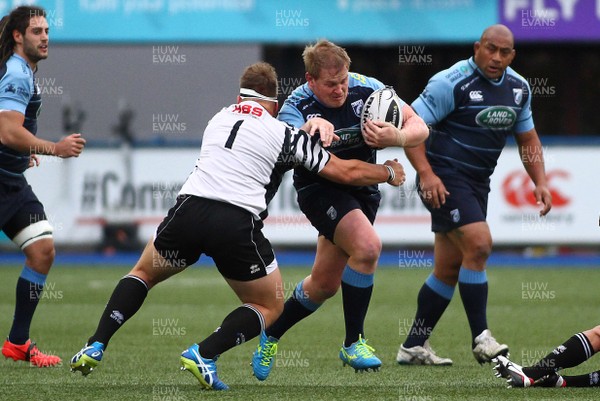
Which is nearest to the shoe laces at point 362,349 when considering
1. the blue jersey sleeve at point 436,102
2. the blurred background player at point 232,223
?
the blurred background player at point 232,223

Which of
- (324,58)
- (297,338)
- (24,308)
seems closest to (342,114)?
(324,58)

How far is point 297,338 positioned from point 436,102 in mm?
2541

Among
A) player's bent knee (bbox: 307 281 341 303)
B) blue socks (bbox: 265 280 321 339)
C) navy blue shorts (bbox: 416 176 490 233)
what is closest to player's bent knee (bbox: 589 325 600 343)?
navy blue shorts (bbox: 416 176 490 233)

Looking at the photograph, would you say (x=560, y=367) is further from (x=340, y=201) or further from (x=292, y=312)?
(x=292, y=312)

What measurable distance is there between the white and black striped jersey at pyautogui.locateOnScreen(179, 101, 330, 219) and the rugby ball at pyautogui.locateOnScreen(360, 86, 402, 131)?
641mm

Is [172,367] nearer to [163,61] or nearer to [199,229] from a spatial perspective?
[199,229]

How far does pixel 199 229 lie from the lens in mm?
6375

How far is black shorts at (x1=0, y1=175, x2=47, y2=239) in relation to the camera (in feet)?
26.3

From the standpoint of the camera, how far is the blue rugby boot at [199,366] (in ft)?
20.5

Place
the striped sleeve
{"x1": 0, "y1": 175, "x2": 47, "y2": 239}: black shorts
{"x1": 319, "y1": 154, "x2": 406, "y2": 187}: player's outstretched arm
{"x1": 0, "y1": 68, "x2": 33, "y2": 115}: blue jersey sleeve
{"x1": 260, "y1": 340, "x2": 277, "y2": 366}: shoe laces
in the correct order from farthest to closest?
1. {"x1": 0, "y1": 175, "x2": 47, "y2": 239}: black shorts
2. {"x1": 0, "y1": 68, "x2": 33, "y2": 115}: blue jersey sleeve
3. {"x1": 260, "y1": 340, "x2": 277, "y2": 366}: shoe laces
4. {"x1": 319, "y1": 154, "x2": 406, "y2": 187}: player's outstretched arm
5. the striped sleeve

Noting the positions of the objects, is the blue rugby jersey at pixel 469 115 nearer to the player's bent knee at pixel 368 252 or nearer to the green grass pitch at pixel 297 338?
the player's bent knee at pixel 368 252

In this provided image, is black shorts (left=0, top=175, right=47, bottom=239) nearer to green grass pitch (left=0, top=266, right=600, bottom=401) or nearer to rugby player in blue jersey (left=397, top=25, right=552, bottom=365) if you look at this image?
green grass pitch (left=0, top=266, right=600, bottom=401)

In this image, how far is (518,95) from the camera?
27.0ft

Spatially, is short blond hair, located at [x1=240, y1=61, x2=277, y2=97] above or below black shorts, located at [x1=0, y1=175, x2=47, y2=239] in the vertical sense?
above
